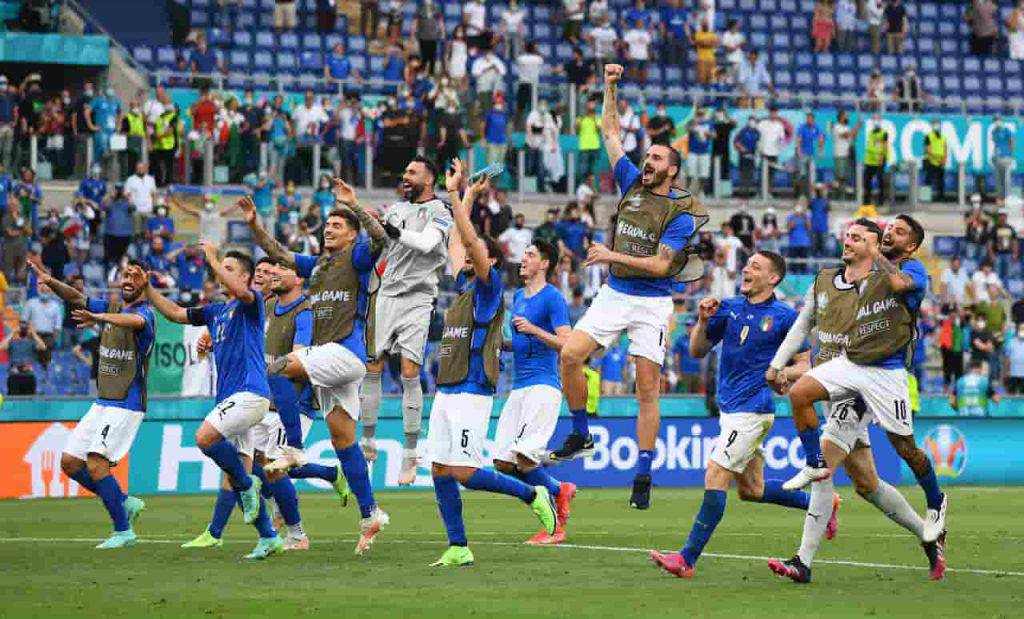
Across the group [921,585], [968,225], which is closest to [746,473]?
[921,585]

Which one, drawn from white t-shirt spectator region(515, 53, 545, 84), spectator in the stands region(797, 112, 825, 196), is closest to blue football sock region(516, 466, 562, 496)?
white t-shirt spectator region(515, 53, 545, 84)

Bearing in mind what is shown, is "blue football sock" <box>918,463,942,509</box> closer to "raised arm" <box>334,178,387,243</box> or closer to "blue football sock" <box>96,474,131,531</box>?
"raised arm" <box>334,178,387,243</box>

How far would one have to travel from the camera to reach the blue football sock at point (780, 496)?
15.5 m

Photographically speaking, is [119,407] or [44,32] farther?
[44,32]

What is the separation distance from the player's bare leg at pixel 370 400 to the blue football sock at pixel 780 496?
450 cm

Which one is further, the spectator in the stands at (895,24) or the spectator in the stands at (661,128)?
the spectator in the stands at (895,24)

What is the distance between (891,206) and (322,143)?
503 inches

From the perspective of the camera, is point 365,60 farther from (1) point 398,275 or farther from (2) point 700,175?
(1) point 398,275

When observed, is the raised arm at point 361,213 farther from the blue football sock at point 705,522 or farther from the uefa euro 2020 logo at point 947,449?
the uefa euro 2020 logo at point 947,449

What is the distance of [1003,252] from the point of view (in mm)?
37125

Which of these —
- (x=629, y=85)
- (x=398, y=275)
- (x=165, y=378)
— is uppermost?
(x=629, y=85)

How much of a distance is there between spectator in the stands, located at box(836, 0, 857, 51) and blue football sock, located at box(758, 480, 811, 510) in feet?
101

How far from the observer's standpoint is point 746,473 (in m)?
15.3

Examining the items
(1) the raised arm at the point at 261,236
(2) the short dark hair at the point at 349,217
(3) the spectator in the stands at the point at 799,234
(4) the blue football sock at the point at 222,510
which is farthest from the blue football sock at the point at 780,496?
(3) the spectator in the stands at the point at 799,234
